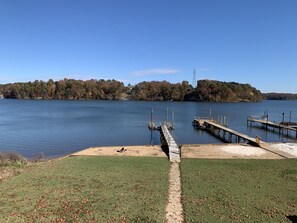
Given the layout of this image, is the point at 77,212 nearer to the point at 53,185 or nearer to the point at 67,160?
the point at 53,185

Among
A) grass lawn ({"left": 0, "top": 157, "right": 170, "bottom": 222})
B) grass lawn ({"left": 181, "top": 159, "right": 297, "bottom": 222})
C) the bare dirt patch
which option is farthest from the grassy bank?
grass lawn ({"left": 181, "top": 159, "right": 297, "bottom": 222})

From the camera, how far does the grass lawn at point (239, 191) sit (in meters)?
11.4

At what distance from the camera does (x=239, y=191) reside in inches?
558

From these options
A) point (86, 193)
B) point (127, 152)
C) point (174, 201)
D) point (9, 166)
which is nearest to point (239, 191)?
point (174, 201)

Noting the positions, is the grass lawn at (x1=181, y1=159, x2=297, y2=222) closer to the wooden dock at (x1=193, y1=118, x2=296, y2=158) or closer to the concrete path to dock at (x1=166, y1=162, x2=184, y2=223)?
the concrete path to dock at (x1=166, y1=162, x2=184, y2=223)

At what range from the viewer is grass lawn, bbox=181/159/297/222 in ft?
37.5

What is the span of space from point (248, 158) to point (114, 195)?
13872 mm

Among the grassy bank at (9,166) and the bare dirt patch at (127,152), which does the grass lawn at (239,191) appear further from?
the grassy bank at (9,166)

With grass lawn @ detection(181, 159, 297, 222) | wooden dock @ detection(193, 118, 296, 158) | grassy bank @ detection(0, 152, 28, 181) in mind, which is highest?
grass lawn @ detection(181, 159, 297, 222)

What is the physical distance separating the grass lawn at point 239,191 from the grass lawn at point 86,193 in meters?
1.51

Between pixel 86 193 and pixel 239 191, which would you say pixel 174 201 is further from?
pixel 86 193

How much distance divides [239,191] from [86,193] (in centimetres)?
748

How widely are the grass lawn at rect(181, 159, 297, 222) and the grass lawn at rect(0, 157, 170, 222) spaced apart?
1508 mm

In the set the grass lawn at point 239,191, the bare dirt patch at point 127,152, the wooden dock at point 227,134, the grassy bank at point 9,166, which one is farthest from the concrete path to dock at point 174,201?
the wooden dock at point 227,134
